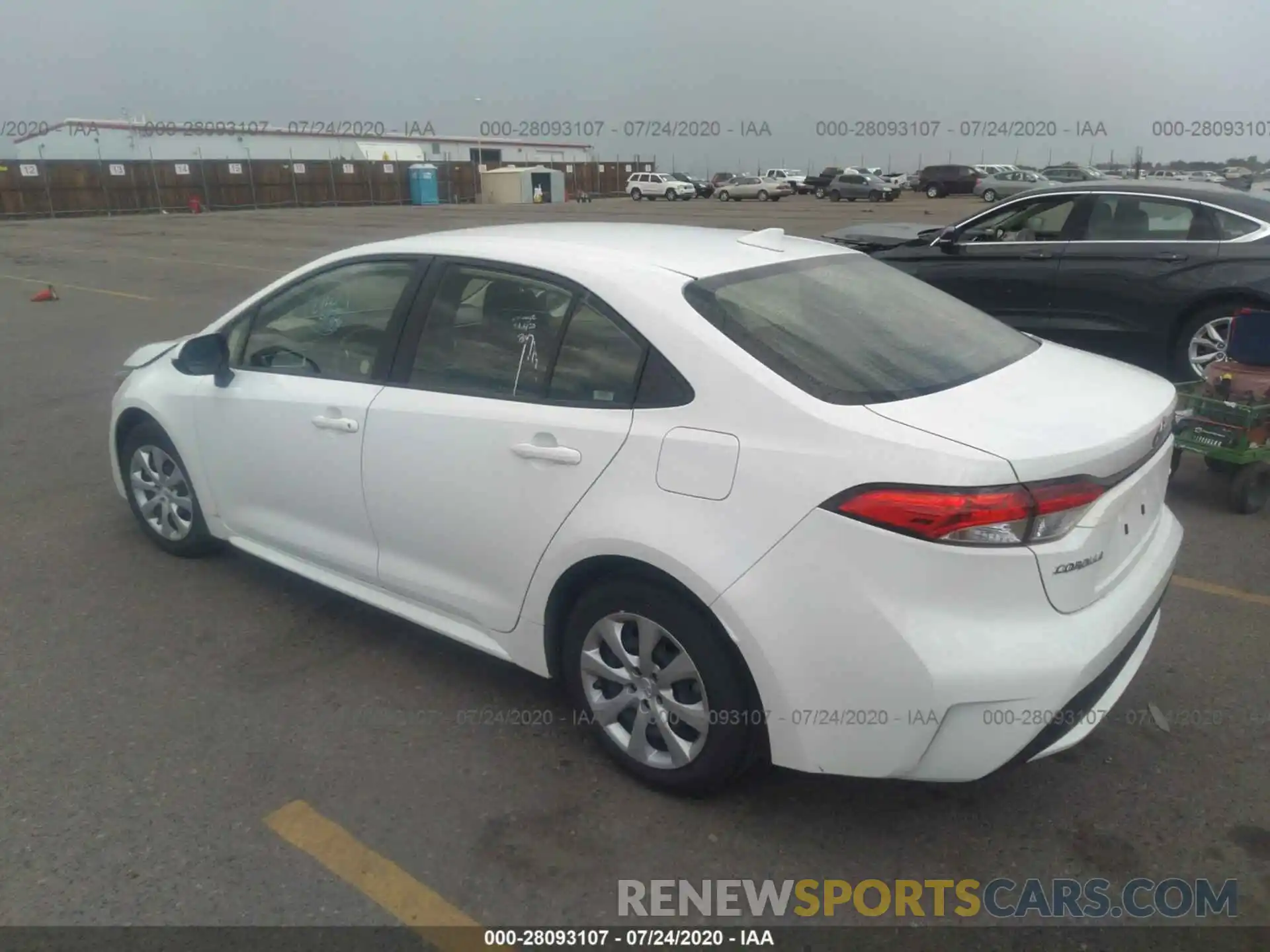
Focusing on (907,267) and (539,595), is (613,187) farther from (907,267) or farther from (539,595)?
(539,595)

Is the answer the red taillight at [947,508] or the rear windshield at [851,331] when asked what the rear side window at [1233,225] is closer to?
the rear windshield at [851,331]

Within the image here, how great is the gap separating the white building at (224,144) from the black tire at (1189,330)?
156 feet

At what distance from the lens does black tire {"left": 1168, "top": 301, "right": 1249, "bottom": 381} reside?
21.5 feet

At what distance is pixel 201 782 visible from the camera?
297cm

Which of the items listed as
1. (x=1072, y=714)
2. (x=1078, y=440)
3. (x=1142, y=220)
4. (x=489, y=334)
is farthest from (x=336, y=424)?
(x=1142, y=220)

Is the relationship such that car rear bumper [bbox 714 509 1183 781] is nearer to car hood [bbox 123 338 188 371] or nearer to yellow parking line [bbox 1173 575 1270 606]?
yellow parking line [bbox 1173 575 1270 606]

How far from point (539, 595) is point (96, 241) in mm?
25848

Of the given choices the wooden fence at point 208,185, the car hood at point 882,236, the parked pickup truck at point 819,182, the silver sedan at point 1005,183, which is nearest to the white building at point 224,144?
the wooden fence at point 208,185

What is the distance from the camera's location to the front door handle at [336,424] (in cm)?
343

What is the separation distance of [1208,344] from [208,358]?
6.38 m

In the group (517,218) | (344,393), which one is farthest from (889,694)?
(517,218)

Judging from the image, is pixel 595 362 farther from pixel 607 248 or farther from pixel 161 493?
pixel 161 493

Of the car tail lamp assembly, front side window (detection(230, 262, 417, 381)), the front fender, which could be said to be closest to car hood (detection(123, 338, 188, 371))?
the front fender

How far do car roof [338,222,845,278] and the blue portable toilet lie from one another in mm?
49641
